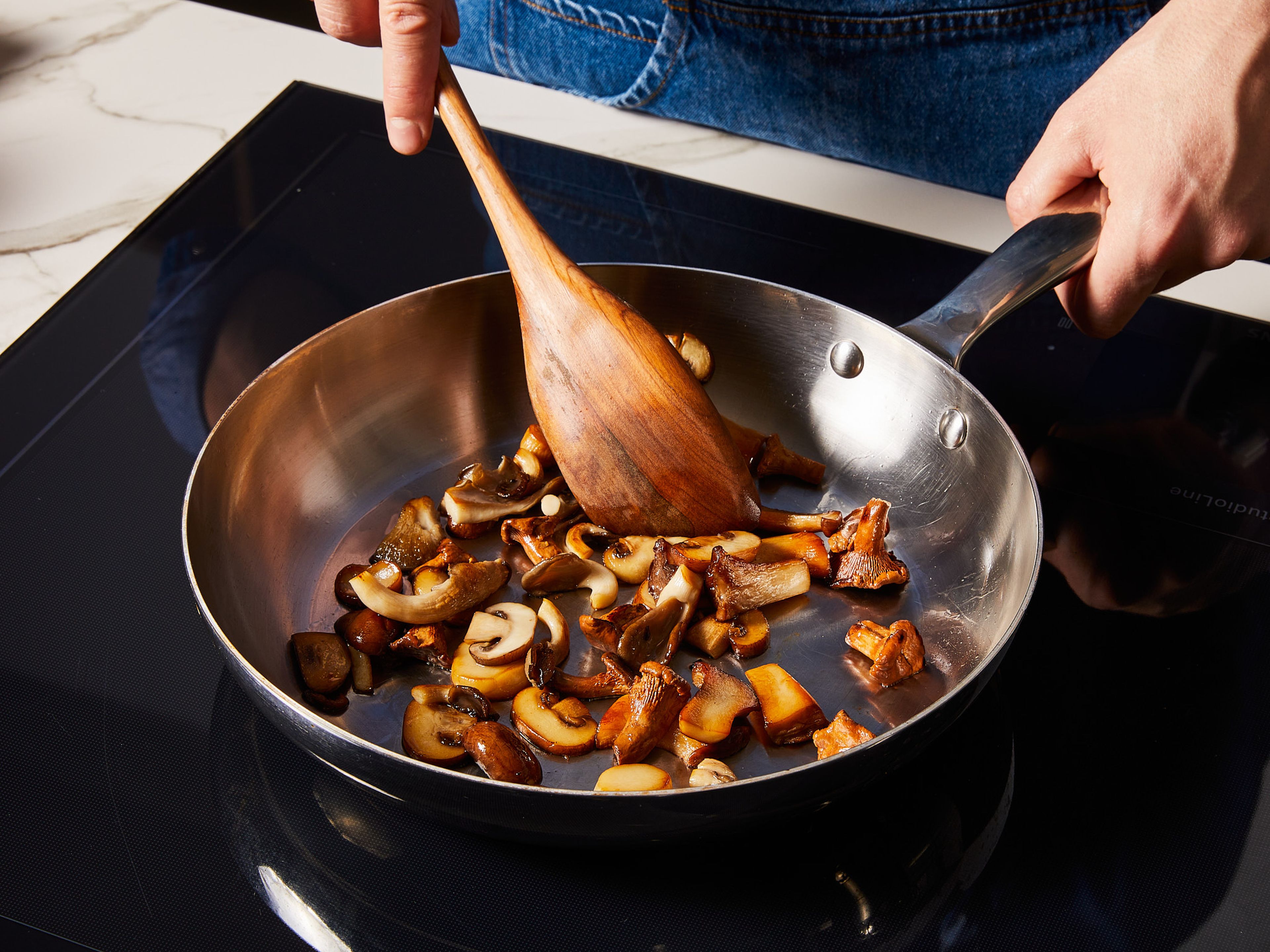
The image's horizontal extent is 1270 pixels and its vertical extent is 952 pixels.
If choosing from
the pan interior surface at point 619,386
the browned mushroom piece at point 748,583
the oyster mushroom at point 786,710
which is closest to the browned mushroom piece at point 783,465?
the pan interior surface at point 619,386

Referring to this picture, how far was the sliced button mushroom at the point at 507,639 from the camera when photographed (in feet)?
2.54

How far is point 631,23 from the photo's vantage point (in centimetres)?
126

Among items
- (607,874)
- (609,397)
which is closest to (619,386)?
(609,397)

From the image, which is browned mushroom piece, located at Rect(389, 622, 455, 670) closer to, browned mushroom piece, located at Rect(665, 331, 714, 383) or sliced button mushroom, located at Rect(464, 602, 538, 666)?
sliced button mushroom, located at Rect(464, 602, 538, 666)

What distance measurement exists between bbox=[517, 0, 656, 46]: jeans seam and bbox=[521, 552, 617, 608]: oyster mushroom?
0.70 meters

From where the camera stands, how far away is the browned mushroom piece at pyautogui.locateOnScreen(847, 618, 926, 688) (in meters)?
0.77

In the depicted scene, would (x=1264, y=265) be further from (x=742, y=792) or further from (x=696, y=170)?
(x=742, y=792)

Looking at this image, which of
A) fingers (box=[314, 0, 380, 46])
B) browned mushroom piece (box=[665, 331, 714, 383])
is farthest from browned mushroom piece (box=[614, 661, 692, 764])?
fingers (box=[314, 0, 380, 46])

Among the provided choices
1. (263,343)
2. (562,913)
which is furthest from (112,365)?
(562,913)

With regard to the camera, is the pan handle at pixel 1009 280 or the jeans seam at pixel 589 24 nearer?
the pan handle at pixel 1009 280

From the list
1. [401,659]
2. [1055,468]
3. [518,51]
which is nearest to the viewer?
[401,659]

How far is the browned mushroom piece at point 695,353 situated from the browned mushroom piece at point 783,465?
0.29 feet

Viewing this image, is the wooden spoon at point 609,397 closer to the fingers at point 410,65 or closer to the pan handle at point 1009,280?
the fingers at point 410,65

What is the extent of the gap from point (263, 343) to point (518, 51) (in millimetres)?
519
